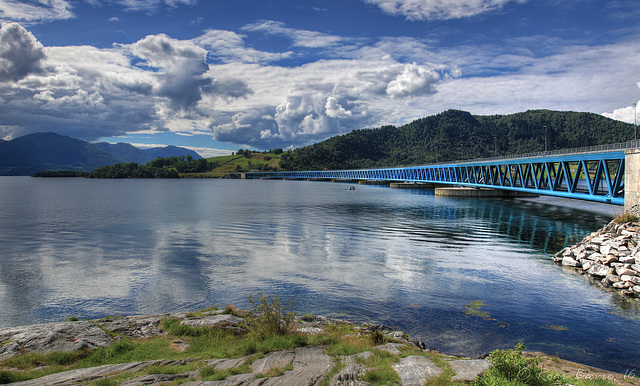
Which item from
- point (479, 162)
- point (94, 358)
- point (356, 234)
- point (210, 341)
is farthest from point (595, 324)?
point (479, 162)

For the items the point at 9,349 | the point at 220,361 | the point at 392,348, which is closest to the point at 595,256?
the point at 392,348

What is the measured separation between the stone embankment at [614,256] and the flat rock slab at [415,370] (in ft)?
60.8

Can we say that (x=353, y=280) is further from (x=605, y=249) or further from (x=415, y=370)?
(x=605, y=249)

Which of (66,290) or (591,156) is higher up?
(591,156)

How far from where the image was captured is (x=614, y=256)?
86.9ft

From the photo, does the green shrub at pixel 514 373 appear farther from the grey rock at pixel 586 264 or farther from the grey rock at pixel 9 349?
the grey rock at pixel 586 264

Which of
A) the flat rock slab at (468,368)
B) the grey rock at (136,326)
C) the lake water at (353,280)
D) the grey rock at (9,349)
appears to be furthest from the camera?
the lake water at (353,280)

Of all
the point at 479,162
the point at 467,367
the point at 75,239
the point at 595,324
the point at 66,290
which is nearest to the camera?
the point at 467,367

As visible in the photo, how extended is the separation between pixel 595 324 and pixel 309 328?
14.5 m

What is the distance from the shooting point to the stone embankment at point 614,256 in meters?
23.8

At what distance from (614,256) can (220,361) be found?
28445 mm

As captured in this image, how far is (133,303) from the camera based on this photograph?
2177cm

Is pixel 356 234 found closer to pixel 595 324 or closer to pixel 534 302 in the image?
pixel 534 302

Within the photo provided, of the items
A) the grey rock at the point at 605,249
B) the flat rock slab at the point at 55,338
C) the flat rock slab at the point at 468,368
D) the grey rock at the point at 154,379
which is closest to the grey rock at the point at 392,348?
the flat rock slab at the point at 468,368
